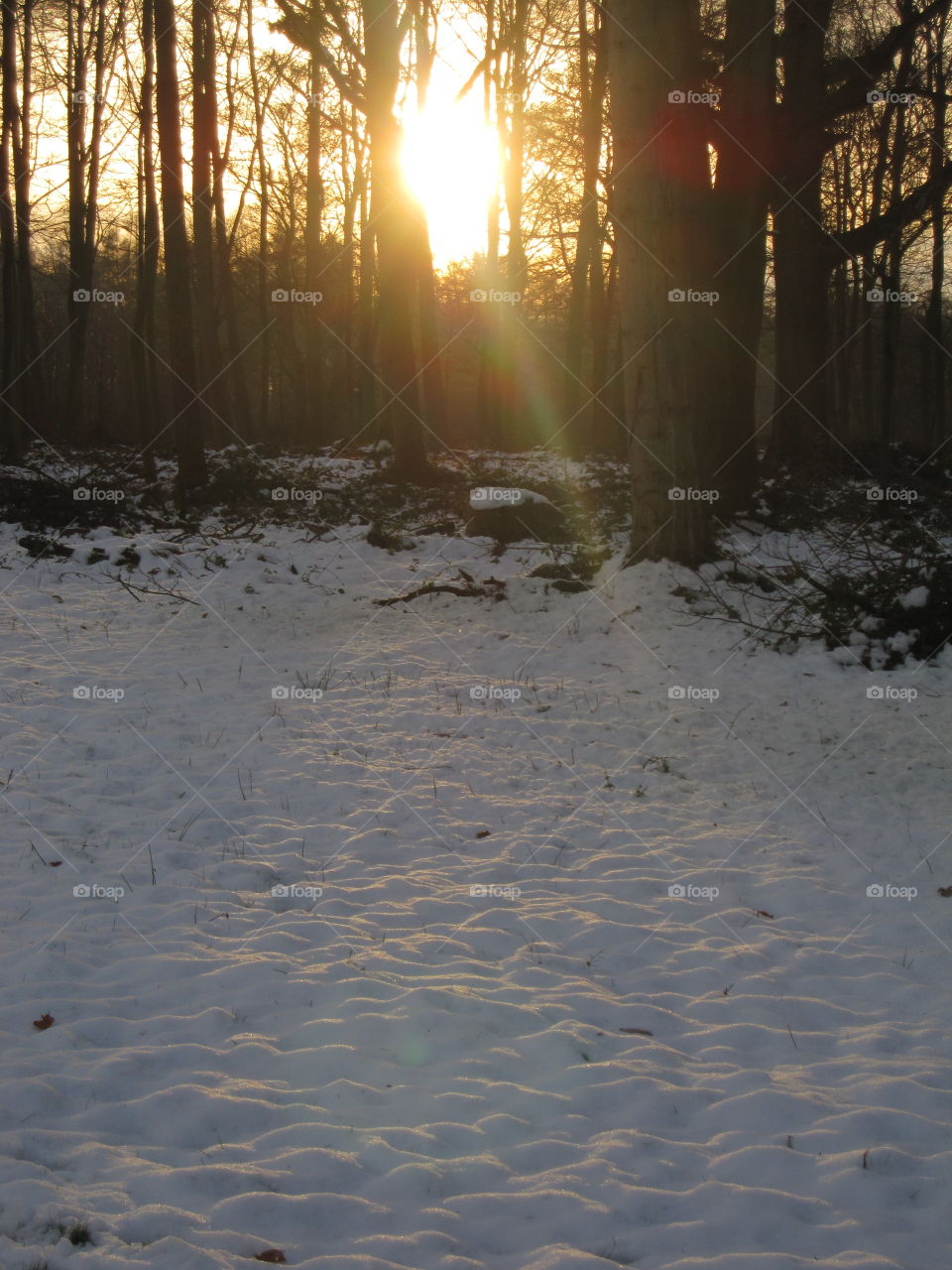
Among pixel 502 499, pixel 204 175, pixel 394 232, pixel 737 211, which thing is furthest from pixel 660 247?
pixel 204 175

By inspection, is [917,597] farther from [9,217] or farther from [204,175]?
[9,217]

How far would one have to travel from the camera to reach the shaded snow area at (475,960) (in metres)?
3.03

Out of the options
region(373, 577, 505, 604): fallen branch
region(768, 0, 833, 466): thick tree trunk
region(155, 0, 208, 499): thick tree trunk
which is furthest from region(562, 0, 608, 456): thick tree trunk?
region(373, 577, 505, 604): fallen branch

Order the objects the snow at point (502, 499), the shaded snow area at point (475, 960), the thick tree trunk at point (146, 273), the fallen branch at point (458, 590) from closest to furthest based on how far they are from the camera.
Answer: the shaded snow area at point (475, 960), the fallen branch at point (458, 590), the snow at point (502, 499), the thick tree trunk at point (146, 273)

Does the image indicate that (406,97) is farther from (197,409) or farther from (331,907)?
(331,907)

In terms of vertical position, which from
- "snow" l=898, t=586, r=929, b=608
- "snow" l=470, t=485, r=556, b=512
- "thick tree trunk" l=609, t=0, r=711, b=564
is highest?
"thick tree trunk" l=609, t=0, r=711, b=564

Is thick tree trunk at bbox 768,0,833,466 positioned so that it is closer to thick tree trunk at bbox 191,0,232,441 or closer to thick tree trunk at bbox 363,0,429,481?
thick tree trunk at bbox 363,0,429,481

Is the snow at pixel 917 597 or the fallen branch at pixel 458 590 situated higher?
the snow at pixel 917 597

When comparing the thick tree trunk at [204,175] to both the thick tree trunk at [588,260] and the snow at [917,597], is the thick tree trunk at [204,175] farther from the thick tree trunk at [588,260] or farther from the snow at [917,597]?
the snow at [917,597]

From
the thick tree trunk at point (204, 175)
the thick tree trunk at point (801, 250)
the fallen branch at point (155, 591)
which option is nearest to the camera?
the fallen branch at point (155, 591)

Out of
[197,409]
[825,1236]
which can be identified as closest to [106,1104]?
[825,1236]

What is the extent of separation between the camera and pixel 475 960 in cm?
467

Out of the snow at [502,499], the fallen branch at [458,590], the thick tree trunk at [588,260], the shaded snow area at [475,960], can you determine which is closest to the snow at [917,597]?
the shaded snow area at [475,960]

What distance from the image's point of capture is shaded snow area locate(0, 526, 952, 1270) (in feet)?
9.95
